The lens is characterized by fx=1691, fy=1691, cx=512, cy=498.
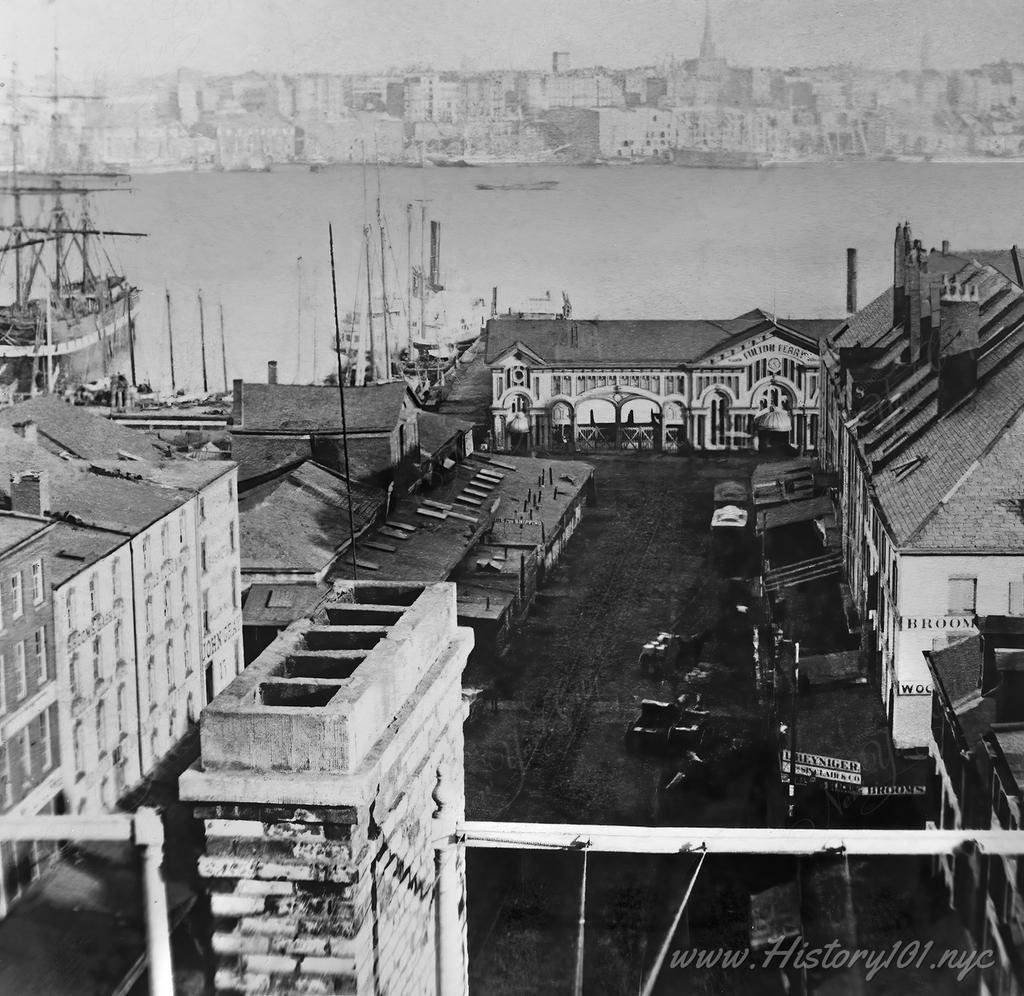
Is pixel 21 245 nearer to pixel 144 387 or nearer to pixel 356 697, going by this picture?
pixel 144 387

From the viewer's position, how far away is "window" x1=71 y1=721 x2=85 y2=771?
378 inches

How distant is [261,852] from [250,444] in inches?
259

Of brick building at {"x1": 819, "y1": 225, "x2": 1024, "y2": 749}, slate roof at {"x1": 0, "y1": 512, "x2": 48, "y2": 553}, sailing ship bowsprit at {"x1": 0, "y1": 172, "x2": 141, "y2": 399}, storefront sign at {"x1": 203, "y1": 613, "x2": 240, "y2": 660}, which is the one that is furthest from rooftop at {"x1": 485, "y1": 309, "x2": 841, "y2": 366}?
slate roof at {"x1": 0, "y1": 512, "x2": 48, "y2": 553}

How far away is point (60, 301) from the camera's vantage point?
12.2 m

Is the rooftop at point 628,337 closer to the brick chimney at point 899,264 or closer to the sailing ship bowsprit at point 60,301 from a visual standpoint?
the brick chimney at point 899,264

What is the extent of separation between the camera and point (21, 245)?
1260cm

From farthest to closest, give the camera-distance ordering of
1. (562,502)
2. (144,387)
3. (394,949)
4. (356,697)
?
(144,387), (562,502), (394,949), (356,697)

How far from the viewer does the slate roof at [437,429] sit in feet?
37.9

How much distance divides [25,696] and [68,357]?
374cm

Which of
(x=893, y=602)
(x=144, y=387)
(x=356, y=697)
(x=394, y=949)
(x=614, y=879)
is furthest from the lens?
(x=144, y=387)

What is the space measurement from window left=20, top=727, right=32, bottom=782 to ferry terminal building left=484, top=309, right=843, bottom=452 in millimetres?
3947

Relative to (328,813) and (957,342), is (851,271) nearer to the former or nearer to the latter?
(957,342)

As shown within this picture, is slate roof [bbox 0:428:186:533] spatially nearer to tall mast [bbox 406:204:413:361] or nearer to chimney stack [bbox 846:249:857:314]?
tall mast [bbox 406:204:413:361]

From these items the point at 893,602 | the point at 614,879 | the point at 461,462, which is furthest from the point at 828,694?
the point at 461,462
